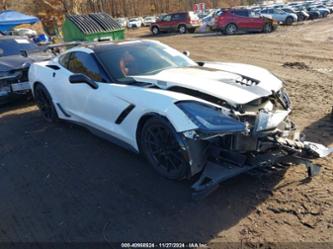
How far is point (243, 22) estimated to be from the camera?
79.1 ft

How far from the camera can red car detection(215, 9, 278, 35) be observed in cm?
2370

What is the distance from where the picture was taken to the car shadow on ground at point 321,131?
4.82 m

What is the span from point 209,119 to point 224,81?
820mm

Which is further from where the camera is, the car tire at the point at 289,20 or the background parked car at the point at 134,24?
the background parked car at the point at 134,24

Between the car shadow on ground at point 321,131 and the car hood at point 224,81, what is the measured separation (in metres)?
1.17

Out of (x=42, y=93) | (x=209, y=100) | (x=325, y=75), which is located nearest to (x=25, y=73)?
(x=42, y=93)

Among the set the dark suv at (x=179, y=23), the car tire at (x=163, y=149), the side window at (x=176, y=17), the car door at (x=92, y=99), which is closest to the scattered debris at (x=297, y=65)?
the car door at (x=92, y=99)

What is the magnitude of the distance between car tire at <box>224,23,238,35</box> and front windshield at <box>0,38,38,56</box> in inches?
705

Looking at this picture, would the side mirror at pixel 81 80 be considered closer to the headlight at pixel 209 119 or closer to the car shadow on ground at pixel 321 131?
the headlight at pixel 209 119

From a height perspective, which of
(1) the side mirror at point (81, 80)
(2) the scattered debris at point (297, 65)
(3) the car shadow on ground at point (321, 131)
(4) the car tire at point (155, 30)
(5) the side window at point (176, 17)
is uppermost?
(1) the side mirror at point (81, 80)

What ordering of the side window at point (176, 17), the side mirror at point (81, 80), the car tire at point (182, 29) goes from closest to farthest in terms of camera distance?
the side mirror at point (81, 80), the car tire at point (182, 29), the side window at point (176, 17)

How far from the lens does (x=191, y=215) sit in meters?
3.29

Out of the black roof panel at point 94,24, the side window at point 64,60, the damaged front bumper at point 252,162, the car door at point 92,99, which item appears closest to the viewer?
the damaged front bumper at point 252,162

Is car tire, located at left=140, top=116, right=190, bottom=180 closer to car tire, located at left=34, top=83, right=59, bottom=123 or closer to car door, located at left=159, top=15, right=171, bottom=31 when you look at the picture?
car tire, located at left=34, top=83, right=59, bottom=123
